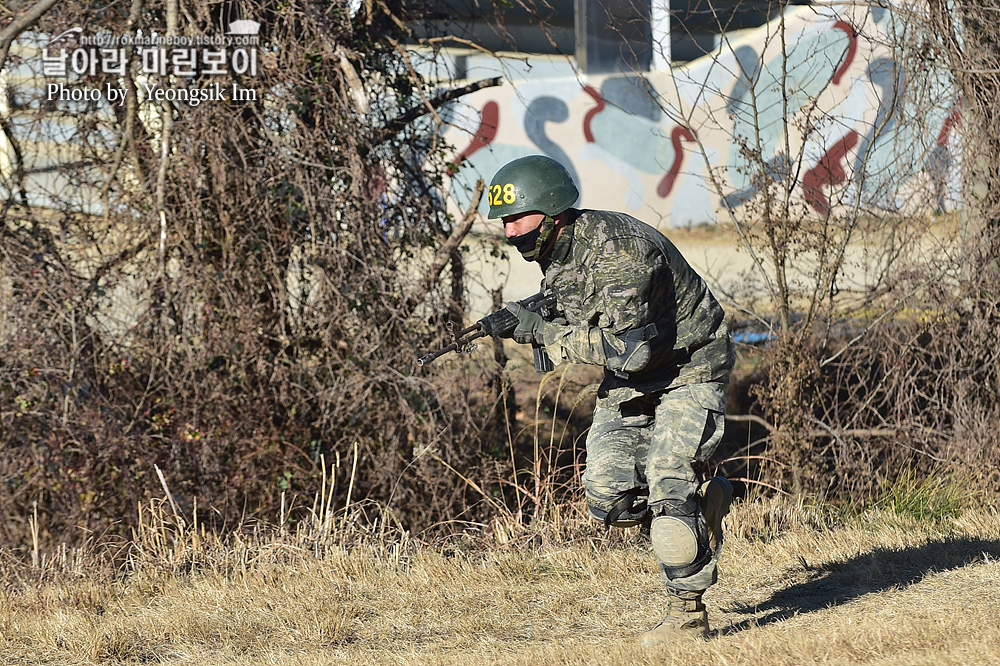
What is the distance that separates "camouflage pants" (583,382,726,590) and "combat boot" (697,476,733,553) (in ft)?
0.52

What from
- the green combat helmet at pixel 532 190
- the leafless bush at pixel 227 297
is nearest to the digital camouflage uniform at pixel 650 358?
the green combat helmet at pixel 532 190

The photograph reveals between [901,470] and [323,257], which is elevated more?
[323,257]

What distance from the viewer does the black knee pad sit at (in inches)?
159

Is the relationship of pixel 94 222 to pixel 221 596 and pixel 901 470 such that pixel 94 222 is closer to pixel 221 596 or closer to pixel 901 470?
pixel 221 596

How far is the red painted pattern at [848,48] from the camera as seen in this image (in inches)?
252

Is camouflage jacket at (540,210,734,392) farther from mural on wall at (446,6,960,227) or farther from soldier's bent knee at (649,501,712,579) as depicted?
mural on wall at (446,6,960,227)

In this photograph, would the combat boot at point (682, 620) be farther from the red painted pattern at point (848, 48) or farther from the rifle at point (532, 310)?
the red painted pattern at point (848, 48)

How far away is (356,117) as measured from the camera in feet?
21.3

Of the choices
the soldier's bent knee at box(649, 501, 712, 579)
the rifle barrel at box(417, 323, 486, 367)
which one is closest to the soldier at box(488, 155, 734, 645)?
the soldier's bent knee at box(649, 501, 712, 579)

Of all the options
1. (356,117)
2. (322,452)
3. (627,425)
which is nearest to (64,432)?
→ (322,452)

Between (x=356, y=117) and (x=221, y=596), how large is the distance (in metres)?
3.15

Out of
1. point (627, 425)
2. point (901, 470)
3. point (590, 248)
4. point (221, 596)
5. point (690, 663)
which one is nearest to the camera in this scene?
point (690, 663)

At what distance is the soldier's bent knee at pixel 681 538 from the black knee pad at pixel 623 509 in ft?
0.58

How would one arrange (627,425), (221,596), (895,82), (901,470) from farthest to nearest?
(901,470)
(895,82)
(221,596)
(627,425)
